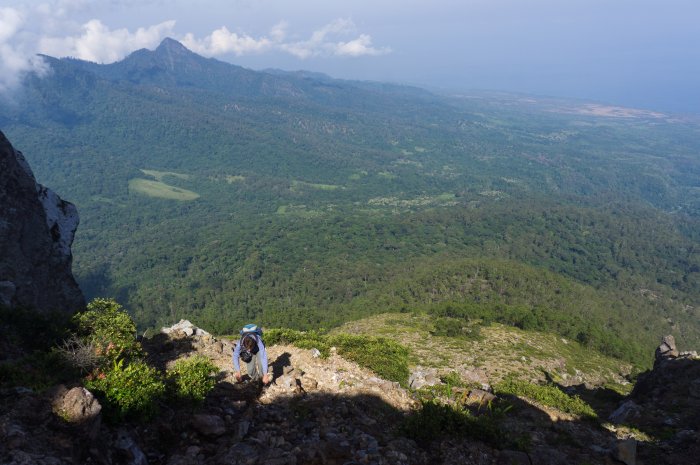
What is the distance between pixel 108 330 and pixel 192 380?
12.5ft

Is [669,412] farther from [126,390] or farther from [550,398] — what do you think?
[126,390]

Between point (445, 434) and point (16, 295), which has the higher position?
point (445, 434)

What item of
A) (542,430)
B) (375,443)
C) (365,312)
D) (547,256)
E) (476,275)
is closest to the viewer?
(375,443)

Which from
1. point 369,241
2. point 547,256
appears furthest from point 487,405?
point 547,256

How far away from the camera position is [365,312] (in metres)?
85.1

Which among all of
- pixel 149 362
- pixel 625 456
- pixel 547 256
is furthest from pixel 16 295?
pixel 547 256

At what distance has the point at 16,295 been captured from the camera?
21984 millimetres

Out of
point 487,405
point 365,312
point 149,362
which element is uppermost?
point 149,362

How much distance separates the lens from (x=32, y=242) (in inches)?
997

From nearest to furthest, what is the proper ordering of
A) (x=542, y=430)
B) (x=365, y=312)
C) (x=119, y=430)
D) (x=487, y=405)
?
(x=119, y=430) < (x=542, y=430) < (x=487, y=405) < (x=365, y=312)

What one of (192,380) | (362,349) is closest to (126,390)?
(192,380)

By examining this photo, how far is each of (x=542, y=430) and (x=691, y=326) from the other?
120 metres

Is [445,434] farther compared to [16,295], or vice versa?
[16,295]

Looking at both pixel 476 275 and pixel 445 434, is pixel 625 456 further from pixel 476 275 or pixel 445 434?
pixel 476 275
